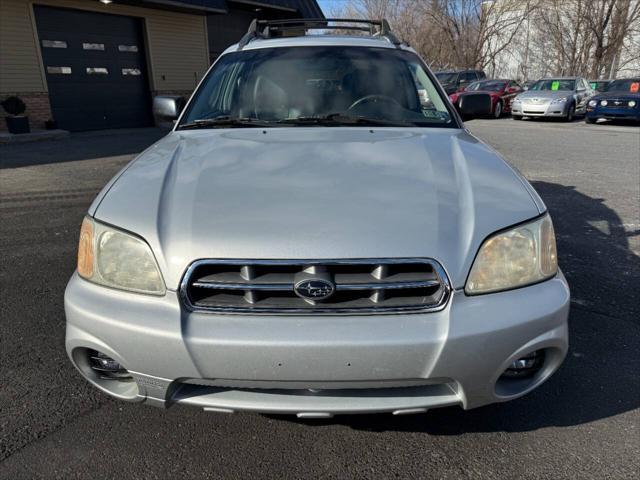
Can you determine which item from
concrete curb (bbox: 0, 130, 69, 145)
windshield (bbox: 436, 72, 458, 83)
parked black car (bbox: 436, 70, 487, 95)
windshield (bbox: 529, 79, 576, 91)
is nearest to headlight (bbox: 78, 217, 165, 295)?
concrete curb (bbox: 0, 130, 69, 145)

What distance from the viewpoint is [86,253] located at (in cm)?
183

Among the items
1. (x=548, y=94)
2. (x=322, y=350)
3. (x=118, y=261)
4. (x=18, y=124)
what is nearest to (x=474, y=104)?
(x=322, y=350)

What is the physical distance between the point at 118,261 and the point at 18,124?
42.6 feet

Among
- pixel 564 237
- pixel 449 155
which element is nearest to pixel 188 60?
pixel 564 237

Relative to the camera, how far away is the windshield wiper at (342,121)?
107 inches

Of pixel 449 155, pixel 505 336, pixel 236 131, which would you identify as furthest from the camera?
pixel 236 131

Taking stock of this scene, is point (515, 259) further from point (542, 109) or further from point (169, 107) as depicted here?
point (542, 109)

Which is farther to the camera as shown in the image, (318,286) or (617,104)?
(617,104)

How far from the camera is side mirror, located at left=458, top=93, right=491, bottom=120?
3383mm

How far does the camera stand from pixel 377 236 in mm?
1613

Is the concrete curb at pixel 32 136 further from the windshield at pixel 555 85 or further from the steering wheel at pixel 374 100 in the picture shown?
the windshield at pixel 555 85

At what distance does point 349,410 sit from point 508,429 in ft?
2.96

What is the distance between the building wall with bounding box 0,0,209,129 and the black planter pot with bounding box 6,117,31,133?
44cm

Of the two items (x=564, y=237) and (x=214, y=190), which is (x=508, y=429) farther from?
(x=564, y=237)
